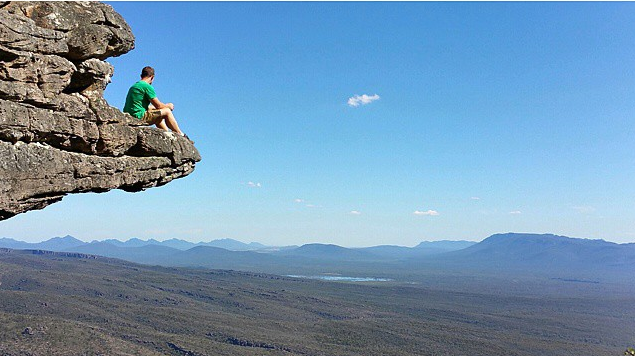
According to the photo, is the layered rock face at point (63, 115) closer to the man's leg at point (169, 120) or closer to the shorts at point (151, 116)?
the shorts at point (151, 116)

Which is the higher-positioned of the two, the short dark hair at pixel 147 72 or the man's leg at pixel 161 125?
the short dark hair at pixel 147 72

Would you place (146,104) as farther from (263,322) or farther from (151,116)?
(263,322)

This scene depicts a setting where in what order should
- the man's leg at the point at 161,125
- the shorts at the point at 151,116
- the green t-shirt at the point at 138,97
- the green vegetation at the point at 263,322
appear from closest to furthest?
1. the green t-shirt at the point at 138,97
2. the shorts at the point at 151,116
3. the man's leg at the point at 161,125
4. the green vegetation at the point at 263,322

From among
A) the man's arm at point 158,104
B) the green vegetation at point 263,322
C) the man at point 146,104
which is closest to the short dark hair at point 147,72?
the man at point 146,104

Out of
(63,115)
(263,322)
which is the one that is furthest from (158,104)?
(263,322)

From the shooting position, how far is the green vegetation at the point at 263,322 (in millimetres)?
86688

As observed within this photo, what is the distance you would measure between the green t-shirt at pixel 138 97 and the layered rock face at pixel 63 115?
1.36 ft

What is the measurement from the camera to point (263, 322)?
128 metres

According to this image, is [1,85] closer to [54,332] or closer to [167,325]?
[54,332]

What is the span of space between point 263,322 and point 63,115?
126837 mm

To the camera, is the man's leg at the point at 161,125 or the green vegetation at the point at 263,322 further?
the green vegetation at the point at 263,322

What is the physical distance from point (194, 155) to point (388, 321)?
143m

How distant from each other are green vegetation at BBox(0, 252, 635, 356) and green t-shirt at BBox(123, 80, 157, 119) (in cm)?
7719

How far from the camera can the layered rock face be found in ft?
31.4
